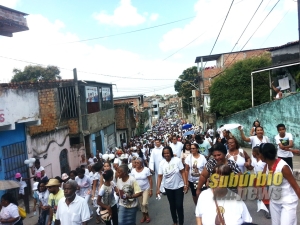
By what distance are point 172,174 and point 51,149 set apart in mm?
8904

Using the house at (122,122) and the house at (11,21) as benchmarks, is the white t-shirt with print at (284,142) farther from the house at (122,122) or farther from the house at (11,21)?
the house at (122,122)

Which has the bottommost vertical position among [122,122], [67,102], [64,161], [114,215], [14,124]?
[64,161]

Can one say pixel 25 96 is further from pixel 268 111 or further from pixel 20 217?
pixel 268 111

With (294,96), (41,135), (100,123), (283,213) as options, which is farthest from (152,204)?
(100,123)

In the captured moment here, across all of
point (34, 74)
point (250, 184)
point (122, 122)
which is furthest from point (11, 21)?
point (122, 122)

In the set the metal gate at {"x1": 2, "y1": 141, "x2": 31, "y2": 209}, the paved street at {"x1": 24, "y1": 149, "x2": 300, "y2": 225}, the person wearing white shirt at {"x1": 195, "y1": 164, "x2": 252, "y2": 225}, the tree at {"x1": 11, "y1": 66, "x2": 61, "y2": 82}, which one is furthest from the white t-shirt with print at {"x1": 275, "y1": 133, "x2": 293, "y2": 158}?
the tree at {"x1": 11, "y1": 66, "x2": 61, "y2": 82}

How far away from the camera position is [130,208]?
203 inches

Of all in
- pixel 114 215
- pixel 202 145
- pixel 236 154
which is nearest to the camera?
pixel 114 215

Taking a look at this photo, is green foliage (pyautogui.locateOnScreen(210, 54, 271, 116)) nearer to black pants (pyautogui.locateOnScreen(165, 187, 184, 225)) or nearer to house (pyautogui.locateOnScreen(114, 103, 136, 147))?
house (pyautogui.locateOnScreen(114, 103, 136, 147))

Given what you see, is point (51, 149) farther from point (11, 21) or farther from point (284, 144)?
point (284, 144)

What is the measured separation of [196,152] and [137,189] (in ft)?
4.68

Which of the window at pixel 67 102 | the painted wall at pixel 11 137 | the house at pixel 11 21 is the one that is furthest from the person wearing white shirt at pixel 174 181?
the window at pixel 67 102

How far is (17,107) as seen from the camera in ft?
32.8

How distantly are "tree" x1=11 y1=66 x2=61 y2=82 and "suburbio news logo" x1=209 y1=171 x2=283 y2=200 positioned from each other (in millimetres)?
27235
